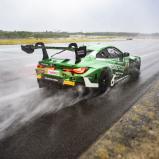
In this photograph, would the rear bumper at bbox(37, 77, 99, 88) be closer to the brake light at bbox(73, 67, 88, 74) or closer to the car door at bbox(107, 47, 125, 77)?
the brake light at bbox(73, 67, 88, 74)

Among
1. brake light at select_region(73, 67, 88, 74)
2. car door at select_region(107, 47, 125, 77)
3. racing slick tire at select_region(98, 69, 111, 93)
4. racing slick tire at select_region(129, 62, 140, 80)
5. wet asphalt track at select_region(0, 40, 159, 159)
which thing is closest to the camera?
wet asphalt track at select_region(0, 40, 159, 159)

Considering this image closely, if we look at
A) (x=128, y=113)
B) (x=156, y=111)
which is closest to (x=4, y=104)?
(x=128, y=113)

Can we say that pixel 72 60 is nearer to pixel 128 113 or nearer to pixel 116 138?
pixel 128 113

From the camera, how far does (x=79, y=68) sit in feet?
19.8

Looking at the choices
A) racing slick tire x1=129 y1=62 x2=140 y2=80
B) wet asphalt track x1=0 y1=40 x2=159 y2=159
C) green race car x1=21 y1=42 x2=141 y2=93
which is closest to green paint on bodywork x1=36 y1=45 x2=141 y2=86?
green race car x1=21 y1=42 x2=141 y2=93

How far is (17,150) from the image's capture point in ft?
11.6

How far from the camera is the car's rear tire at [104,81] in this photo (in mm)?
6602

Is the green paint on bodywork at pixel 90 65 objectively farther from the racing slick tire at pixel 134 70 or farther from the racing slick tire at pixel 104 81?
the racing slick tire at pixel 134 70

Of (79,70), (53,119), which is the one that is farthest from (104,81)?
(53,119)

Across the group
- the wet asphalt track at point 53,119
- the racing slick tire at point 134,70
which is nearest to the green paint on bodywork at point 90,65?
the wet asphalt track at point 53,119

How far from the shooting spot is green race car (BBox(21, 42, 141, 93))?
6062 millimetres

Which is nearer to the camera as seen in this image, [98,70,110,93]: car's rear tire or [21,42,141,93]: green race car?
→ [21,42,141,93]: green race car

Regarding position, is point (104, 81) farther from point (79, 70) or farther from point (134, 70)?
point (134, 70)

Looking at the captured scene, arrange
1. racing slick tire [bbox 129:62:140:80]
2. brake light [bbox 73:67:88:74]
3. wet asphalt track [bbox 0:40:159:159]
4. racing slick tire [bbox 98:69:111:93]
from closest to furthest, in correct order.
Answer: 1. wet asphalt track [bbox 0:40:159:159]
2. brake light [bbox 73:67:88:74]
3. racing slick tire [bbox 98:69:111:93]
4. racing slick tire [bbox 129:62:140:80]
